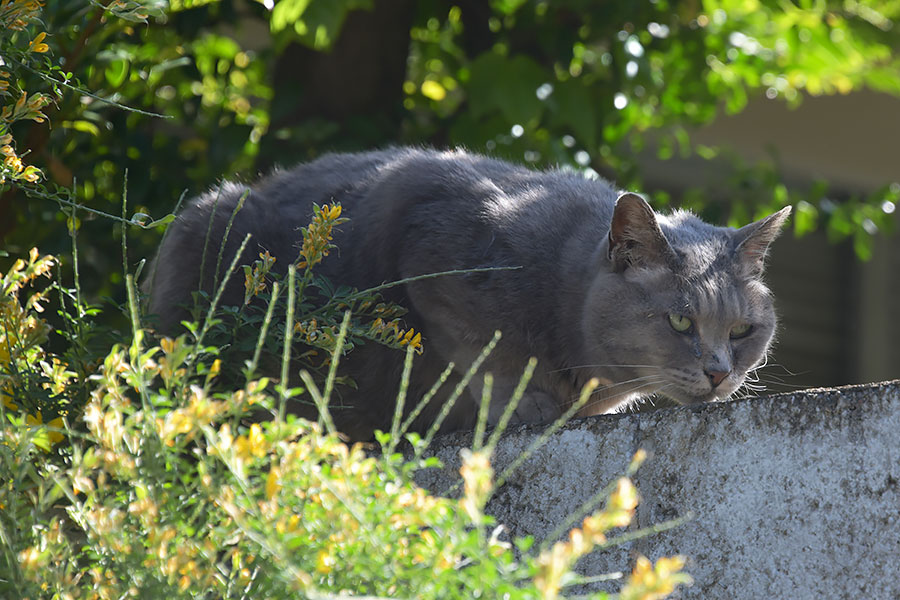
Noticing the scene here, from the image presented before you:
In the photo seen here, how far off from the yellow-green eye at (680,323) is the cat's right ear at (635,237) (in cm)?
12

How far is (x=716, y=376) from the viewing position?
2.33m

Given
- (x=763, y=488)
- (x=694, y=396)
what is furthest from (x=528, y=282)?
(x=763, y=488)

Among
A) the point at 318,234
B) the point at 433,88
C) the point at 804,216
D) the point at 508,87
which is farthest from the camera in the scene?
the point at 433,88

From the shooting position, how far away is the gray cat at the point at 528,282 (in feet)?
7.82

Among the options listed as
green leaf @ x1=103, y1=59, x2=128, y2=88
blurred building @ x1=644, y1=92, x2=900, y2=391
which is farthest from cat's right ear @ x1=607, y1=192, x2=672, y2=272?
blurred building @ x1=644, y1=92, x2=900, y2=391

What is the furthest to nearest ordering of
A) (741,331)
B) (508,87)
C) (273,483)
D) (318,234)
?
1. (508,87)
2. (741,331)
3. (318,234)
4. (273,483)

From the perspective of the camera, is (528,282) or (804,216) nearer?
(528,282)

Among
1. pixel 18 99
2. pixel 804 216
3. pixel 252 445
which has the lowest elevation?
pixel 804 216

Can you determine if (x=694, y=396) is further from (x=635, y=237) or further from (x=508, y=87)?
(x=508, y=87)

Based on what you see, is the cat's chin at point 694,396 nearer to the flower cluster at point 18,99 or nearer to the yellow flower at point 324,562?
the yellow flower at point 324,562

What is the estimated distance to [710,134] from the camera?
21.8ft

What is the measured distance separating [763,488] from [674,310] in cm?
67

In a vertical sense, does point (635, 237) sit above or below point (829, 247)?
above

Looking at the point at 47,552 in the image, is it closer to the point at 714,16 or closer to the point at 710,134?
the point at 714,16
